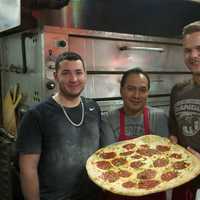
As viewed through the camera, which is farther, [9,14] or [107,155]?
[9,14]

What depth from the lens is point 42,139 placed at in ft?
5.75

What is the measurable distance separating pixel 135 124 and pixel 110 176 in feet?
1.22

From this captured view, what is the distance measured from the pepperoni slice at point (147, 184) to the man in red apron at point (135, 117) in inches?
8.6

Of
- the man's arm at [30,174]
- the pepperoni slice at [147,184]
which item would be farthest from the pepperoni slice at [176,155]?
the man's arm at [30,174]

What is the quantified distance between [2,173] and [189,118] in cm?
147

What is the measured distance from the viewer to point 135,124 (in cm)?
194

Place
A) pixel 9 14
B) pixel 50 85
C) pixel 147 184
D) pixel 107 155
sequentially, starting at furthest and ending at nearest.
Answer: pixel 9 14 < pixel 50 85 < pixel 107 155 < pixel 147 184

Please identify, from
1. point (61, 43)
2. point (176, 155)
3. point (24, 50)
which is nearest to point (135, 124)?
point (176, 155)

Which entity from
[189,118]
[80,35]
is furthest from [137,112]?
[80,35]

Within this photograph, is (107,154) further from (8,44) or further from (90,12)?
(8,44)

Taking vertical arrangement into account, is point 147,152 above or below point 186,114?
below

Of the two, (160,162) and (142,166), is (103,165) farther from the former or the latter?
(160,162)

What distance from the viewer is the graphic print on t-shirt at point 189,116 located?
69.7 inches

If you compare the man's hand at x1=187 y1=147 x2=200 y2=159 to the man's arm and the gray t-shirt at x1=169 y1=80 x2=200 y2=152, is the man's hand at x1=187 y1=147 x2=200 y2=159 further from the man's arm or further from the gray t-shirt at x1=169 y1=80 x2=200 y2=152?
the man's arm
